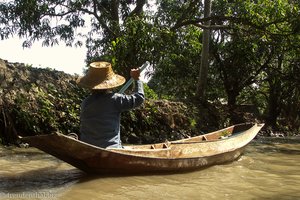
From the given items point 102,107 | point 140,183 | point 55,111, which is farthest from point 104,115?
point 55,111

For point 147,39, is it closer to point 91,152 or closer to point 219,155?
point 219,155

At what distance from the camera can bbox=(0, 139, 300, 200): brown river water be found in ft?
13.4

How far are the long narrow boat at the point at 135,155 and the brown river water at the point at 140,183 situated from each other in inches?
4.9

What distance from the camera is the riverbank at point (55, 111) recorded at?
762 cm

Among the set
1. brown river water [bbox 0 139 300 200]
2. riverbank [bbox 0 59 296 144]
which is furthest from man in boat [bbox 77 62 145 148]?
riverbank [bbox 0 59 296 144]

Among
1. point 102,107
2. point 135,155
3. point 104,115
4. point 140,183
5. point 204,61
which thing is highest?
point 204,61

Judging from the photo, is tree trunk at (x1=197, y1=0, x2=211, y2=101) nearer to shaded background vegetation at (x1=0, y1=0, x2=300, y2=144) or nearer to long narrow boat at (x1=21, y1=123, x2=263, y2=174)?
shaded background vegetation at (x1=0, y1=0, x2=300, y2=144)

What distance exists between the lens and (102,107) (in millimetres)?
4902

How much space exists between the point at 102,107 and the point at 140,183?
1081 mm

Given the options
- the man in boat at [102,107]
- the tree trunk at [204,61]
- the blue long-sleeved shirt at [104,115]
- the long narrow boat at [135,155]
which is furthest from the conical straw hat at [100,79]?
the tree trunk at [204,61]

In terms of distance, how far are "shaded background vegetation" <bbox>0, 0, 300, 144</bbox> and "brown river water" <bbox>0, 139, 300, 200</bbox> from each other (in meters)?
2.87

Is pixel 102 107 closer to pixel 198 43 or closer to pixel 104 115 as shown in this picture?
pixel 104 115

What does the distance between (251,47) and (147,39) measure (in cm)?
682

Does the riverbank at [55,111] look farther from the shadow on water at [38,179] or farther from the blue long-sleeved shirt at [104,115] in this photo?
the blue long-sleeved shirt at [104,115]
